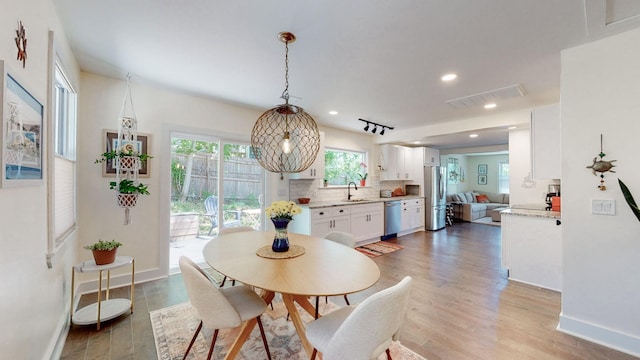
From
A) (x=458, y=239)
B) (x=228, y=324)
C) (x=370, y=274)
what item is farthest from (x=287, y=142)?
(x=458, y=239)

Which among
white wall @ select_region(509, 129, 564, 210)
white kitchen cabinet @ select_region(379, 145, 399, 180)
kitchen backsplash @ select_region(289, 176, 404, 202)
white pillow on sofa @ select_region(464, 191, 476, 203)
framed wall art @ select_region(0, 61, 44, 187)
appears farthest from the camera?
white pillow on sofa @ select_region(464, 191, 476, 203)

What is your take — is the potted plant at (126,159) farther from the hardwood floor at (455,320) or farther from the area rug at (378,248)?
the area rug at (378,248)

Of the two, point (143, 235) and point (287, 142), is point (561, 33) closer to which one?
point (287, 142)

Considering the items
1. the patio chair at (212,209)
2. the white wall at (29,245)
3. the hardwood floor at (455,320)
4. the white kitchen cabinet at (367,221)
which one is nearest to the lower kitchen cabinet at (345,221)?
the white kitchen cabinet at (367,221)

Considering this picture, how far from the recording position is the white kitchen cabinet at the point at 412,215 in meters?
5.96

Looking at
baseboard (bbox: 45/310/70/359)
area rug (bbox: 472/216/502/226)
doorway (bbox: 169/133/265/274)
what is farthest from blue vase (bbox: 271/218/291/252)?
area rug (bbox: 472/216/502/226)

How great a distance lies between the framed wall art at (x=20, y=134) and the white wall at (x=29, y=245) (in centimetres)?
5

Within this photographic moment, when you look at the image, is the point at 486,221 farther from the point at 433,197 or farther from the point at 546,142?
the point at 546,142

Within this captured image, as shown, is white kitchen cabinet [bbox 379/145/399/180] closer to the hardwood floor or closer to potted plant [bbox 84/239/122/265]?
the hardwood floor

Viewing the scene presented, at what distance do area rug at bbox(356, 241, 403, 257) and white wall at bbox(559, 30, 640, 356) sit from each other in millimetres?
2588

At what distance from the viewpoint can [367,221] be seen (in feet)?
17.0

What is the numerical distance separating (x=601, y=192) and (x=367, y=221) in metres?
3.48

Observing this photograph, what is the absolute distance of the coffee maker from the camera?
3.37 m

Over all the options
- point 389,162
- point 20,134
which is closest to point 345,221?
point 389,162
